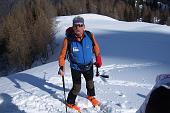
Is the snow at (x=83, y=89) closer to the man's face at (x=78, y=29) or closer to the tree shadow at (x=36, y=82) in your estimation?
the tree shadow at (x=36, y=82)

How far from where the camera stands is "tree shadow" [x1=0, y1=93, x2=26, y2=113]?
9.14 meters

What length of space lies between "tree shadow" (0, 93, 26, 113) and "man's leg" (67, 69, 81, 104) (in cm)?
103

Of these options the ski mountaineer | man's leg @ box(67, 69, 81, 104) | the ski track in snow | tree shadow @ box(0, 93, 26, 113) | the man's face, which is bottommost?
tree shadow @ box(0, 93, 26, 113)

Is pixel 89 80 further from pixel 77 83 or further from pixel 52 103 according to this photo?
pixel 52 103

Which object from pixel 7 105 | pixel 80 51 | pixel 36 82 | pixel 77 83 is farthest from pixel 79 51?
pixel 36 82

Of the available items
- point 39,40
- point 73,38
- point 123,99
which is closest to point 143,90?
point 123,99

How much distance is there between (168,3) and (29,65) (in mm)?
100244

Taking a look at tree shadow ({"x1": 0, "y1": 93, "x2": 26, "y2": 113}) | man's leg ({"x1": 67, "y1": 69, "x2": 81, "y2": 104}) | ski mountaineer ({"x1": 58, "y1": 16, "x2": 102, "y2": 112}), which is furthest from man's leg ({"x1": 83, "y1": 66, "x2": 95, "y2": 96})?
tree shadow ({"x1": 0, "y1": 93, "x2": 26, "y2": 113})

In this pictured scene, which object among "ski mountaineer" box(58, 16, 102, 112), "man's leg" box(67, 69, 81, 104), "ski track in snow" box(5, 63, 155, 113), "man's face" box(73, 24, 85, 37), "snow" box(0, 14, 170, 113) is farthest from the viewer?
"snow" box(0, 14, 170, 113)

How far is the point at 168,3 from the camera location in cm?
13925

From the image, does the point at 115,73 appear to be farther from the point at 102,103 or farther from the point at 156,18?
the point at 156,18

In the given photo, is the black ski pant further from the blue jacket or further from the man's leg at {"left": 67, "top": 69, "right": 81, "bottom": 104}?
the blue jacket

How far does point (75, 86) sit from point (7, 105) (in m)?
1.82

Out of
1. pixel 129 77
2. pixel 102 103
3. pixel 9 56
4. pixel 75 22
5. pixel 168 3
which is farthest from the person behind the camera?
pixel 168 3
